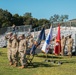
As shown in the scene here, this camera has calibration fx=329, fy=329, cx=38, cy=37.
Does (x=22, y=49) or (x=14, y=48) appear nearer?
(x=22, y=49)

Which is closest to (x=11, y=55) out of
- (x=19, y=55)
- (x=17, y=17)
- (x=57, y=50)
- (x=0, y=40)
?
(x=19, y=55)

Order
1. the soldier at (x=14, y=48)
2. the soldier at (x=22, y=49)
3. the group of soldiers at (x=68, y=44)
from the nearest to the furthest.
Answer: the soldier at (x=22, y=49) → the soldier at (x=14, y=48) → the group of soldiers at (x=68, y=44)

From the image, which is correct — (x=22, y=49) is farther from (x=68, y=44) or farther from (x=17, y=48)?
(x=68, y=44)

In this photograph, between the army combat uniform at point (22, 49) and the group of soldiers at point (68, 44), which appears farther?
the group of soldiers at point (68, 44)

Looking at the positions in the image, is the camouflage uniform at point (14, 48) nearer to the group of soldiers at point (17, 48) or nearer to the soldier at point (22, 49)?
the group of soldiers at point (17, 48)

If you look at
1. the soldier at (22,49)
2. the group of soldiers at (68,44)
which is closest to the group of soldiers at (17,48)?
the soldier at (22,49)

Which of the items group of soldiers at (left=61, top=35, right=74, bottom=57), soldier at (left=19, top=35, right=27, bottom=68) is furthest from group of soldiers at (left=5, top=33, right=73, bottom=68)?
group of soldiers at (left=61, top=35, right=74, bottom=57)

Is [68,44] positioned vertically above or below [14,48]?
above

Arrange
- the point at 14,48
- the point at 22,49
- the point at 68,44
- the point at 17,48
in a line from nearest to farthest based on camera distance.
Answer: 1. the point at 22,49
2. the point at 17,48
3. the point at 14,48
4. the point at 68,44

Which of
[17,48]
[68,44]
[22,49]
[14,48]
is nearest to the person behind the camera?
[22,49]

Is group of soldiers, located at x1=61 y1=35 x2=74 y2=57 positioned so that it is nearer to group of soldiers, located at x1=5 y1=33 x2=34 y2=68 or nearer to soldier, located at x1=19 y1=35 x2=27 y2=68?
group of soldiers, located at x1=5 y1=33 x2=34 y2=68

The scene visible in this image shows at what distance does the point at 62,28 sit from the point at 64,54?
5933mm

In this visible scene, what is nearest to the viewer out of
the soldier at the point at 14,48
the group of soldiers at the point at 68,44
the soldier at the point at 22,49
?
the soldier at the point at 22,49

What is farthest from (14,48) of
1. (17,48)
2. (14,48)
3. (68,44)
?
(68,44)
